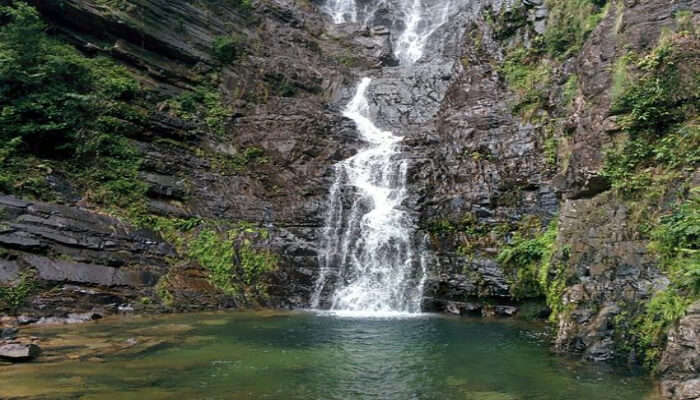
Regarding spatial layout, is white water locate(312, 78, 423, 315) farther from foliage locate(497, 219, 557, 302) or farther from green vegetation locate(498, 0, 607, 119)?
green vegetation locate(498, 0, 607, 119)

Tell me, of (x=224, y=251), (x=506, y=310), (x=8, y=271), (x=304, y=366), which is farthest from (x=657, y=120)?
(x=8, y=271)

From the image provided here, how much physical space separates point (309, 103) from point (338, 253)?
11977mm

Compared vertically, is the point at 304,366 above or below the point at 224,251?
below

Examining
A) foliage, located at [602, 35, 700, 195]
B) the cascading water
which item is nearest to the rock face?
foliage, located at [602, 35, 700, 195]

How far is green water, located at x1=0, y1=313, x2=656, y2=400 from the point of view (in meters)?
7.02

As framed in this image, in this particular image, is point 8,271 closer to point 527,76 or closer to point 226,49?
point 226,49

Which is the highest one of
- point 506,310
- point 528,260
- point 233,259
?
point 528,260

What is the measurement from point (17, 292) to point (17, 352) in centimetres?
547

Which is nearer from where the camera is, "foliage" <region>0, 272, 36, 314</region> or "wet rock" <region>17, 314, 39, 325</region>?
"wet rock" <region>17, 314, 39, 325</region>

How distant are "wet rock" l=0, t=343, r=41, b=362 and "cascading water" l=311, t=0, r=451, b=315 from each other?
10206 millimetres

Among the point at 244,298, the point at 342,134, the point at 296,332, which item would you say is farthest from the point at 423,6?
the point at 296,332

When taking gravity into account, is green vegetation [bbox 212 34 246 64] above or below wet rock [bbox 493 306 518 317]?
above

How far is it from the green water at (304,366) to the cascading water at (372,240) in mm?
4366

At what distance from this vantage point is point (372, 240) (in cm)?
1908
